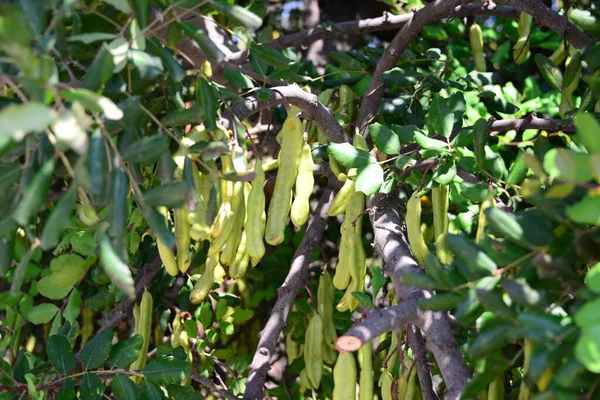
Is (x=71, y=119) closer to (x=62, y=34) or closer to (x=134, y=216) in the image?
(x=62, y=34)

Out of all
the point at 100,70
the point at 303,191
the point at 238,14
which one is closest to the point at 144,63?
the point at 100,70

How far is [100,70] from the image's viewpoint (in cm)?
87

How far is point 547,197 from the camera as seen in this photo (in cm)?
81

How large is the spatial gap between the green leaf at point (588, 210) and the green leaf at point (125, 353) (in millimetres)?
845

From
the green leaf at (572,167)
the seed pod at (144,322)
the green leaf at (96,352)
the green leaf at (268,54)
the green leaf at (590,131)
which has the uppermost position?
the green leaf at (590,131)

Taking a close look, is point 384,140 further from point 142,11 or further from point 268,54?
point 142,11

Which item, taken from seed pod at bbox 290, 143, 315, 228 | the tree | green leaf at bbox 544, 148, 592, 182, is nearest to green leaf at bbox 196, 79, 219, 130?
the tree

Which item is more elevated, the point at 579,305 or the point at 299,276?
the point at 579,305

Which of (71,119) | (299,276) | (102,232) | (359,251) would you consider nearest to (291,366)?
(299,276)

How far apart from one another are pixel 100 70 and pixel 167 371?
623 millimetres

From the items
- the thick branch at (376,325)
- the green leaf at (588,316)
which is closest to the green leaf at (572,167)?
the green leaf at (588,316)

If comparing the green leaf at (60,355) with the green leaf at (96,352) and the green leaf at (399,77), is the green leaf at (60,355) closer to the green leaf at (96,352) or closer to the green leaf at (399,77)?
the green leaf at (96,352)

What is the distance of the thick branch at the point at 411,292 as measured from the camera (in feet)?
3.36

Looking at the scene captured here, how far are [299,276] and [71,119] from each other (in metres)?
0.97
